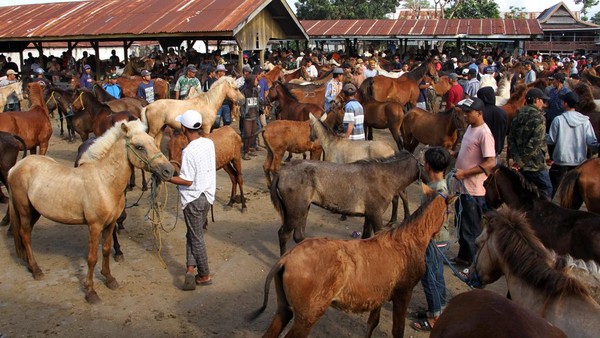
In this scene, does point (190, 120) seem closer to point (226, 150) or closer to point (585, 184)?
point (226, 150)

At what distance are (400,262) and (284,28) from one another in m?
15.8

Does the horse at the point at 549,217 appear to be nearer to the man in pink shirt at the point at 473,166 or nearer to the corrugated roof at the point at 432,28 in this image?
the man in pink shirt at the point at 473,166

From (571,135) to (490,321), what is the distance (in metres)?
5.18

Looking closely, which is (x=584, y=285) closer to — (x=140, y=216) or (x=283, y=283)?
(x=283, y=283)

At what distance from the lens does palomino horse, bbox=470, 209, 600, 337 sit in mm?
3055

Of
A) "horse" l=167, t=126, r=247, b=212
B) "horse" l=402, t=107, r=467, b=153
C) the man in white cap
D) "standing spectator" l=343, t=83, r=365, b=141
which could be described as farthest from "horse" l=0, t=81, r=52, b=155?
"horse" l=402, t=107, r=467, b=153

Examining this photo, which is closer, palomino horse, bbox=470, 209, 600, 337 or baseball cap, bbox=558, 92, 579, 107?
palomino horse, bbox=470, 209, 600, 337

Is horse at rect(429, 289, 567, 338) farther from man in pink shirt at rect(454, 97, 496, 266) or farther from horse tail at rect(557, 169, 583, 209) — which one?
horse tail at rect(557, 169, 583, 209)

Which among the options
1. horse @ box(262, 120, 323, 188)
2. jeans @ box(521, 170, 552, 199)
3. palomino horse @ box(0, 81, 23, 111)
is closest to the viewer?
jeans @ box(521, 170, 552, 199)

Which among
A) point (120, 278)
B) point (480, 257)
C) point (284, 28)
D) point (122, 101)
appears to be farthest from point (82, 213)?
point (284, 28)

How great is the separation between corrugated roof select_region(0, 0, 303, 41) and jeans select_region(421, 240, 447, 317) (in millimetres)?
11448

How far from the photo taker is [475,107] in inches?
219

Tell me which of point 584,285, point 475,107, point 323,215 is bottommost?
point 323,215

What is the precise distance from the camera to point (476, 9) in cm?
4831
